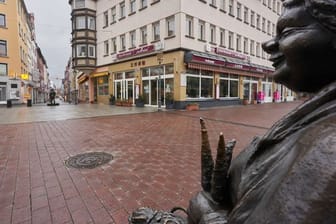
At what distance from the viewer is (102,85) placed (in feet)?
83.5

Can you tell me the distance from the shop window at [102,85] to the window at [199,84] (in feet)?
35.6

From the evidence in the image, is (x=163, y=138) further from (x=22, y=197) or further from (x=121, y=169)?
(x=22, y=197)

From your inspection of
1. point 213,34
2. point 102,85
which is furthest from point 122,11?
point 213,34

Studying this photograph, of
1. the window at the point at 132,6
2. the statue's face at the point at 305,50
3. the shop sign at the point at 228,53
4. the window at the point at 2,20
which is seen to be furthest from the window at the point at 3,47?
the statue's face at the point at 305,50

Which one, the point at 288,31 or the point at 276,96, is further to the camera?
the point at 276,96

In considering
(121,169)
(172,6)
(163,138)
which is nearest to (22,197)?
(121,169)

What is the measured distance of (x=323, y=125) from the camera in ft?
1.88

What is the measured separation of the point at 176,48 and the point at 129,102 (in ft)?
22.4

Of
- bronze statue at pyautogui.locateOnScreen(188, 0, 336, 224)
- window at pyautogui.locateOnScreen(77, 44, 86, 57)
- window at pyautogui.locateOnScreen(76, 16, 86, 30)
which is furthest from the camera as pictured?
window at pyautogui.locateOnScreen(77, 44, 86, 57)

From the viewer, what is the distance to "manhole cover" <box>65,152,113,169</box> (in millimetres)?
4291

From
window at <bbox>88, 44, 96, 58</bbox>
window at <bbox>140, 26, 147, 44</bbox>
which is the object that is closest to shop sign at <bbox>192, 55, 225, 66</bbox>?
window at <bbox>140, 26, 147, 44</bbox>

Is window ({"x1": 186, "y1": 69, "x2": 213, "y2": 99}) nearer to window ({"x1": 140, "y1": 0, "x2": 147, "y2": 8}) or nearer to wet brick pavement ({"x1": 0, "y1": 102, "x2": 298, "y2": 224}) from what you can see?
window ({"x1": 140, "y1": 0, "x2": 147, "y2": 8})

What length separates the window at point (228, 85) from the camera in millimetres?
19766

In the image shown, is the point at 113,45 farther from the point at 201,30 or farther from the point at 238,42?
the point at 238,42
